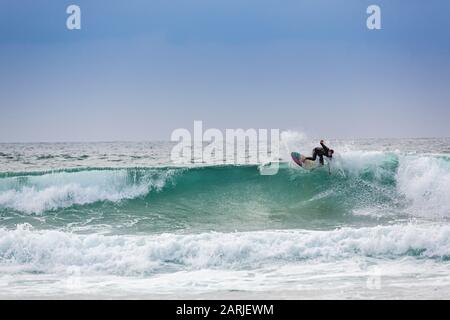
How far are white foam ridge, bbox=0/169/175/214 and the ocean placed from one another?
0.04m

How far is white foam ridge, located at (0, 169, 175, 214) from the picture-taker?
13.5m

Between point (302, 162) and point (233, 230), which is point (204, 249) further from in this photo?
point (302, 162)

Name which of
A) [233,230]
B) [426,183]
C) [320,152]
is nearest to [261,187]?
[320,152]

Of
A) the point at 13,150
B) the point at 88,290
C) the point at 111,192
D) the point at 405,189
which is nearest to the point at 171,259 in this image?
the point at 88,290

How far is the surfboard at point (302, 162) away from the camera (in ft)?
47.1

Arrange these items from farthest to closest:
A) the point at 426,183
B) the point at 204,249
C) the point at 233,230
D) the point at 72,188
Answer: the point at 72,188, the point at 426,183, the point at 233,230, the point at 204,249

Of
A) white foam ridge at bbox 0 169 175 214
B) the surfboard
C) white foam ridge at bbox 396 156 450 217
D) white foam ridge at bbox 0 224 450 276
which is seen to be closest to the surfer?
the surfboard

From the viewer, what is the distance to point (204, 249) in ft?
28.0

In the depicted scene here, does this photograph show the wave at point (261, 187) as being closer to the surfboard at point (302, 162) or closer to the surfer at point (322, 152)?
the surfboard at point (302, 162)

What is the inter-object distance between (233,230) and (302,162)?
4.57 metres

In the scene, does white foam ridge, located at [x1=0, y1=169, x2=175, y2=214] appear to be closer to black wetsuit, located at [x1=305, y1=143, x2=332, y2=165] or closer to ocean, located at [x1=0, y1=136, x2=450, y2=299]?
ocean, located at [x1=0, y1=136, x2=450, y2=299]

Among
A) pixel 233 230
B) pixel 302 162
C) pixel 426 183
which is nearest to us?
pixel 233 230

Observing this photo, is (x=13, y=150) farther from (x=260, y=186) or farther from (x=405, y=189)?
(x=405, y=189)

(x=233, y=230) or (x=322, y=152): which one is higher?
(x=322, y=152)
